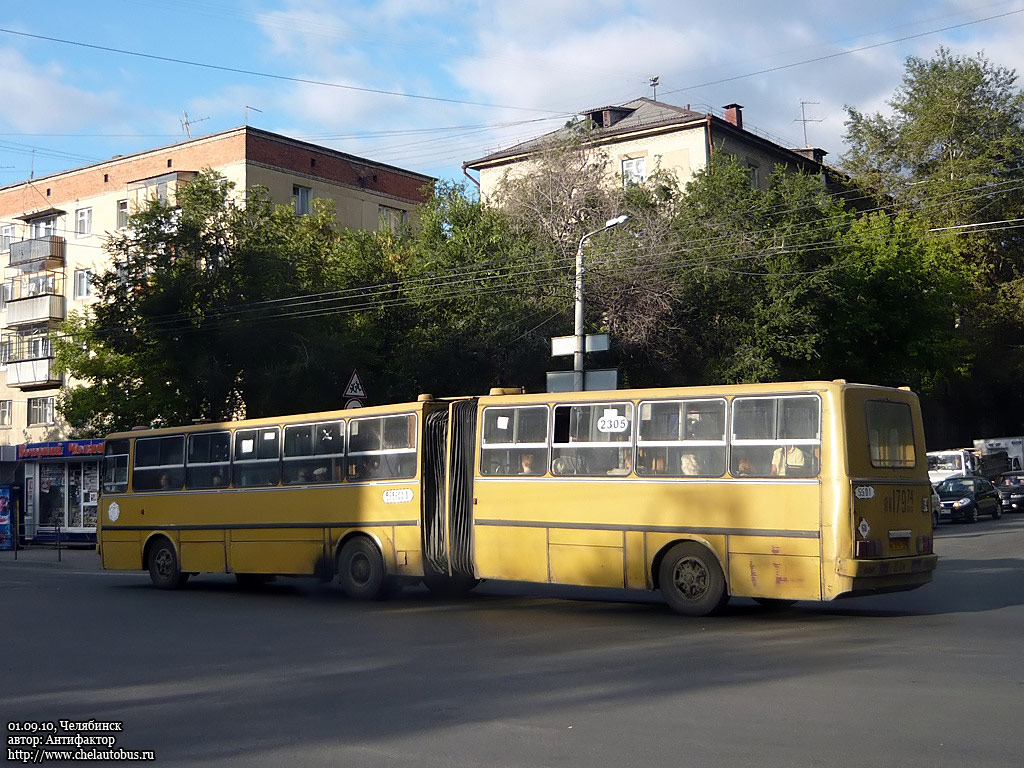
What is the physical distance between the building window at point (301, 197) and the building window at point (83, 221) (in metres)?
11.0

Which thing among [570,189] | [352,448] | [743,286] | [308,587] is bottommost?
[308,587]

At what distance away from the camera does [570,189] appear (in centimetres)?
3584

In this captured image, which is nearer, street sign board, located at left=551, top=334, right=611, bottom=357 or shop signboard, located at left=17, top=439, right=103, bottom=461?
street sign board, located at left=551, top=334, right=611, bottom=357

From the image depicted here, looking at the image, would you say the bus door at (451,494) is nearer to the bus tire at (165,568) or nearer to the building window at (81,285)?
the bus tire at (165,568)

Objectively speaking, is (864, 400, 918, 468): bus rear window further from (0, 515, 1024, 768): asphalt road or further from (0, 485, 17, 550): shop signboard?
(0, 485, 17, 550): shop signboard

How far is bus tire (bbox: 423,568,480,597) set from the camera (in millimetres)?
16531

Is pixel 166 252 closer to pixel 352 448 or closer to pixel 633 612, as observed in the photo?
pixel 352 448

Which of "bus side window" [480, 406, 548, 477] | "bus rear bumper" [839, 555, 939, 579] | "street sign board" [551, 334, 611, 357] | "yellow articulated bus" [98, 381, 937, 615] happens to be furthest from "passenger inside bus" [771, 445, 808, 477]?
"street sign board" [551, 334, 611, 357]

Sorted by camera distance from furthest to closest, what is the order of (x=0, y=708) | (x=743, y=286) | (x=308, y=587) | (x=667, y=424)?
(x=743, y=286), (x=308, y=587), (x=667, y=424), (x=0, y=708)

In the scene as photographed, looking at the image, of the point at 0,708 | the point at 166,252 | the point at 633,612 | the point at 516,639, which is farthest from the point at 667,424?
the point at 166,252

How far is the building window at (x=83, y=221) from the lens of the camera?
2138 inches

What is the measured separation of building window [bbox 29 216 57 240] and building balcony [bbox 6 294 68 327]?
128 inches

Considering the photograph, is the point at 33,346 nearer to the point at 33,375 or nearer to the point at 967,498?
the point at 33,375

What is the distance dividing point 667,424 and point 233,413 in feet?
66.7
